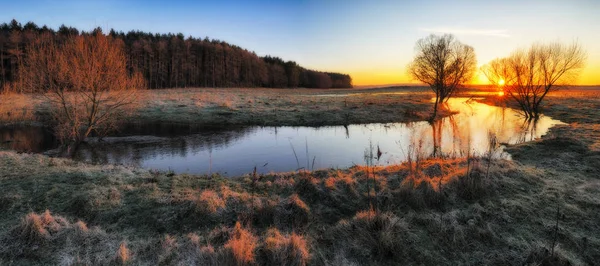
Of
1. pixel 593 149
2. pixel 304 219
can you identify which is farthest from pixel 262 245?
pixel 593 149

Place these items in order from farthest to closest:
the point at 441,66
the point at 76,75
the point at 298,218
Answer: the point at 441,66 < the point at 76,75 < the point at 298,218

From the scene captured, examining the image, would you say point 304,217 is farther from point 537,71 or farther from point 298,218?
point 537,71

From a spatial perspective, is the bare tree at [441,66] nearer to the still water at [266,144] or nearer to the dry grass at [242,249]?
the still water at [266,144]

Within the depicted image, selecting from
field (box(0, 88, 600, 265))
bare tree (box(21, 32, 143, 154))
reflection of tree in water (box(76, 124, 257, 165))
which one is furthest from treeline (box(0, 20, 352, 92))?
field (box(0, 88, 600, 265))

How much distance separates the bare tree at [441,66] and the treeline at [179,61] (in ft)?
159

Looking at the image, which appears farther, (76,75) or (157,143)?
(157,143)

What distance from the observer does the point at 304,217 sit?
23.6ft

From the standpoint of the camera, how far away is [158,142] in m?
18.8

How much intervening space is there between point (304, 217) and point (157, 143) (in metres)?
14.1

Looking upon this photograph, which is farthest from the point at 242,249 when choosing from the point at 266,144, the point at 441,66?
the point at 441,66

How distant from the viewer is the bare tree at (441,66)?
33750 mm

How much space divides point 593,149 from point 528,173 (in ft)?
18.0

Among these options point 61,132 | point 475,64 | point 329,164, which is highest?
point 475,64

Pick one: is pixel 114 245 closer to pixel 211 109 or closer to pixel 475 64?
pixel 211 109
